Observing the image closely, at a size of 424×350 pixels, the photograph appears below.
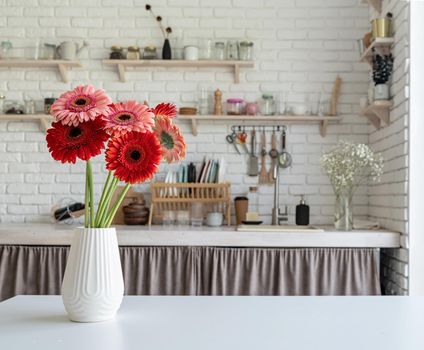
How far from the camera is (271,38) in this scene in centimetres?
423

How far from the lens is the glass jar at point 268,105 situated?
13.6ft

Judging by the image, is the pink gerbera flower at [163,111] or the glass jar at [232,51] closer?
the pink gerbera flower at [163,111]

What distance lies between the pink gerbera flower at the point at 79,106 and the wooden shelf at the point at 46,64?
287 cm

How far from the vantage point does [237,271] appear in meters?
3.40

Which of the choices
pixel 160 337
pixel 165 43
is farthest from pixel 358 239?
pixel 160 337

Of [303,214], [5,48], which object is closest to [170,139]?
[303,214]

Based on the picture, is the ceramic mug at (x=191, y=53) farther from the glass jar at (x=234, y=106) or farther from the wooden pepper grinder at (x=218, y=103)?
the glass jar at (x=234, y=106)

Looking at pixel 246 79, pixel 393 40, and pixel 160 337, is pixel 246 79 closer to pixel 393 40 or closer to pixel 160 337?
pixel 393 40

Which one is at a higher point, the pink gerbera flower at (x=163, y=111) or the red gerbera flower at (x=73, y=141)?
the pink gerbera flower at (x=163, y=111)

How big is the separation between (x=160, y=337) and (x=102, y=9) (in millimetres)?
3498

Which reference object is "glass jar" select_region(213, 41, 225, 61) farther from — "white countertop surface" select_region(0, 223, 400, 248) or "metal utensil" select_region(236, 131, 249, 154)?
"white countertop surface" select_region(0, 223, 400, 248)

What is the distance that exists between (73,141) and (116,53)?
9.61 ft

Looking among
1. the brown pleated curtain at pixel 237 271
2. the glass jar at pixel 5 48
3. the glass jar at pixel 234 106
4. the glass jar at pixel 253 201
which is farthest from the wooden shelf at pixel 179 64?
the brown pleated curtain at pixel 237 271

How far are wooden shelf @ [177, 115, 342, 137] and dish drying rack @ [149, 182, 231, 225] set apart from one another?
1.61 feet
